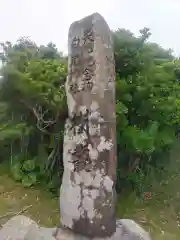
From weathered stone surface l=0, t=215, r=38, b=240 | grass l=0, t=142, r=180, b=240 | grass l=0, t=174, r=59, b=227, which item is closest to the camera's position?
weathered stone surface l=0, t=215, r=38, b=240

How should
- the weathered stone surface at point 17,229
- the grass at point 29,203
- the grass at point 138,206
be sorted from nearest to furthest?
the weathered stone surface at point 17,229, the grass at point 138,206, the grass at point 29,203

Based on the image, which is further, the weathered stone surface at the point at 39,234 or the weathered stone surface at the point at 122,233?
the weathered stone surface at the point at 39,234

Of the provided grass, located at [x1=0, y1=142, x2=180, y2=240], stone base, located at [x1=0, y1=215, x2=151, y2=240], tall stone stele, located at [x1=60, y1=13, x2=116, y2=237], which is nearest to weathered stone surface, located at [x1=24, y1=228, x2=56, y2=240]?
stone base, located at [x1=0, y1=215, x2=151, y2=240]

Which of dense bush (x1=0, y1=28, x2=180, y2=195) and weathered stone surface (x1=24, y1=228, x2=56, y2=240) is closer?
weathered stone surface (x1=24, y1=228, x2=56, y2=240)

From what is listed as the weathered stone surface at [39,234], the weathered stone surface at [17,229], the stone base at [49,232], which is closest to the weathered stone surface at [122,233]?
the stone base at [49,232]

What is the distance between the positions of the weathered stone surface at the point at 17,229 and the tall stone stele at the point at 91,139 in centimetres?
76

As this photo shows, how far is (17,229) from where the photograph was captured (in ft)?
15.6

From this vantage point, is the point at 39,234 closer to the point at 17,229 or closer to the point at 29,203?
the point at 17,229

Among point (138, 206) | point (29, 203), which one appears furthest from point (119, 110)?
point (29, 203)

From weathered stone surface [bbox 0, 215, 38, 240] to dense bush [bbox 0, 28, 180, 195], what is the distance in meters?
2.99

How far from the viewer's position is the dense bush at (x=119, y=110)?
23.7ft

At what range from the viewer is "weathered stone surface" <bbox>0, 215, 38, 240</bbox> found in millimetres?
4586

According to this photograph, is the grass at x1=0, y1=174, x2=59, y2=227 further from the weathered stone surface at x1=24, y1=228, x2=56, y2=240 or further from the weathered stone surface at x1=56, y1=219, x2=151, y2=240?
the weathered stone surface at x1=56, y1=219, x2=151, y2=240

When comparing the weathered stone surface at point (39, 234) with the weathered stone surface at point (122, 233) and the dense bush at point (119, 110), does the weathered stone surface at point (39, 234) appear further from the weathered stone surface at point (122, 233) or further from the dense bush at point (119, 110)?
the dense bush at point (119, 110)
